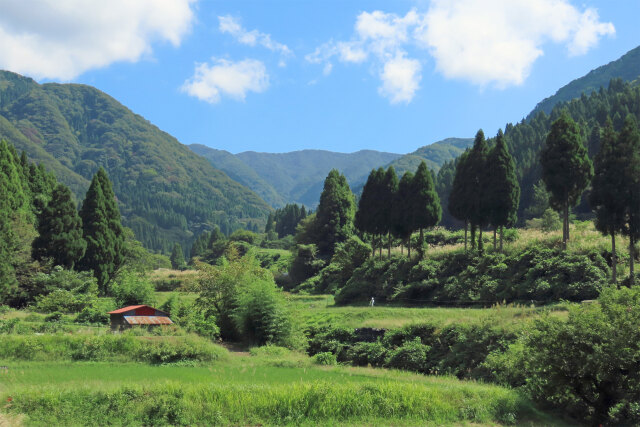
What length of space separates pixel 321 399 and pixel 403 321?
11.6 metres

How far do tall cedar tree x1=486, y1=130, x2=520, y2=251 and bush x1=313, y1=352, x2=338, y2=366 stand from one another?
44.4 feet

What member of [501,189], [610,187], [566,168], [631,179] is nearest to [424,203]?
[501,189]

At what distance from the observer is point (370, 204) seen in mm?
42969

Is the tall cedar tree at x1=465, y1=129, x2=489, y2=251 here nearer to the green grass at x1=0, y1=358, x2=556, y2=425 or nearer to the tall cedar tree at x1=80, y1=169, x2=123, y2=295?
the green grass at x1=0, y1=358, x2=556, y2=425

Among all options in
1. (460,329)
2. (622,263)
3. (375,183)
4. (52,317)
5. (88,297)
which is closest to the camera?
(460,329)

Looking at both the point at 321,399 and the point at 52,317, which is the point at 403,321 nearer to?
the point at 321,399

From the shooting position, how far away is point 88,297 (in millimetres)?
35406

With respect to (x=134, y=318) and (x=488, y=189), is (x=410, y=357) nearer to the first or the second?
(x=488, y=189)

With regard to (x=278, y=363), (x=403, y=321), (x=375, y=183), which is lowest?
(x=278, y=363)

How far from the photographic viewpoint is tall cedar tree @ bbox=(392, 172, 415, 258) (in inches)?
1470

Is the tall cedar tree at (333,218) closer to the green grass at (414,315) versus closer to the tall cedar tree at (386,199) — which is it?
the tall cedar tree at (386,199)

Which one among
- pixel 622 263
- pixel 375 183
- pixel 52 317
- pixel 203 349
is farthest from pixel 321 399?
pixel 375 183

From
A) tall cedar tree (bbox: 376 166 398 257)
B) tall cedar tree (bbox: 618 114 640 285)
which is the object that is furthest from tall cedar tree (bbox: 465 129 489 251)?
tall cedar tree (bbox: 618 114 640 285)

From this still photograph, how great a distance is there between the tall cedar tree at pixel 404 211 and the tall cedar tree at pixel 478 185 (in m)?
4.67
